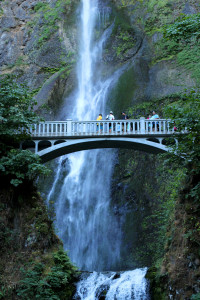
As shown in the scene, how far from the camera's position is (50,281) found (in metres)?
13.3

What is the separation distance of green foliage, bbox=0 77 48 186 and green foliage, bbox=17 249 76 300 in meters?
3.56

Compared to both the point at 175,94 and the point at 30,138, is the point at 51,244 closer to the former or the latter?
the point at 30,138

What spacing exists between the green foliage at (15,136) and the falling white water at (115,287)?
198 inches

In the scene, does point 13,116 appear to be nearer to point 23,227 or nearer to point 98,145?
point 98,145

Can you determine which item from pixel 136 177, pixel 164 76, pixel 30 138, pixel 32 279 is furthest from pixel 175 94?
pixel 32 279

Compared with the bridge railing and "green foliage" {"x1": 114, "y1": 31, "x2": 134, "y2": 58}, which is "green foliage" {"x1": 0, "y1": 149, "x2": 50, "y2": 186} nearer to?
the bridge railing

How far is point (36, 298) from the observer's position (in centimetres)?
1248

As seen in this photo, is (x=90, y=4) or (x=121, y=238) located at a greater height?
(x=90, y=4)

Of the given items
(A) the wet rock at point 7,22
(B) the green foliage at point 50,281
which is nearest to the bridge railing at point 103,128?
(B) the green foliage at point 50,281

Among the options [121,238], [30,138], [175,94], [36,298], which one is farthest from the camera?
[175,94]

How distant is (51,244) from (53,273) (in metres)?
1.73

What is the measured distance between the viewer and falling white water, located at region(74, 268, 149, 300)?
43.6 feet

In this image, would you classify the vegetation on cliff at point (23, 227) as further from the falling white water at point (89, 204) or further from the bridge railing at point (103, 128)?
the falling white water at point (89, 204)

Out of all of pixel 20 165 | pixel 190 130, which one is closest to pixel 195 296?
pixel 190 130
